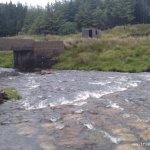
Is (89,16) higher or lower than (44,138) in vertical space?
higher

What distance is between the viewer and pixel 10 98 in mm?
24469

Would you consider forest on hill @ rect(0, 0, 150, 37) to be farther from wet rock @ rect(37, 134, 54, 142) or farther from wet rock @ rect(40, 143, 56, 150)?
wet rock @ rect(40, 143, 56, 150)

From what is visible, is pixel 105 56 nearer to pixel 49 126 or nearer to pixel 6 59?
pixel 6 59

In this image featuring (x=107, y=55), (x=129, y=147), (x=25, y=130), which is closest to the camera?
(x=129, y=147)

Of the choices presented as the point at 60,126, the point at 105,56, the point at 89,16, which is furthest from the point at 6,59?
the point at 89,16

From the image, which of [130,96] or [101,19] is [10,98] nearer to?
[130,96]

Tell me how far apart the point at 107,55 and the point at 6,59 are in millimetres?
15922

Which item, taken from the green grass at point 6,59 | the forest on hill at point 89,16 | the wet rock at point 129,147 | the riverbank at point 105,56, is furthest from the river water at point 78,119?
the forest on hill at point 89,16

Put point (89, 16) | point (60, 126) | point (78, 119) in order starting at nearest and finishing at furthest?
point (60, 126) → point (78, 119) → point (89, 16)

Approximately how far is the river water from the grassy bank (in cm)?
1708

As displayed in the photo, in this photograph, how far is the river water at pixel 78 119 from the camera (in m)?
14.6

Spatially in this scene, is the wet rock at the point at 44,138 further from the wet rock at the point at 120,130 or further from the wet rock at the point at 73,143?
the wet rock at the point at 120,130

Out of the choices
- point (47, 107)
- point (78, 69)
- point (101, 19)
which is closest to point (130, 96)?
point (47, 107)

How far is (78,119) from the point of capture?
18016mm
